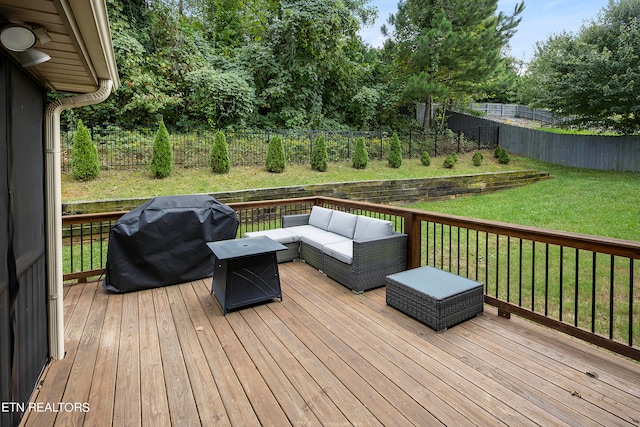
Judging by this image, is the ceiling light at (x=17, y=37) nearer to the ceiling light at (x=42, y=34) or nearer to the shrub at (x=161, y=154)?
the ceiling light at (x=42, y=34)

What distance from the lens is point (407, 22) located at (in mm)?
13789

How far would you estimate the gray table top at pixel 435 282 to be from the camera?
2766mm

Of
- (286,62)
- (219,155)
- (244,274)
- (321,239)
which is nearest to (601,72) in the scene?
(286,62)

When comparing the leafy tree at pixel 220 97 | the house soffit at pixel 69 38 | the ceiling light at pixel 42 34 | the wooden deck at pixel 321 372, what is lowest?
the wooden deck at pixel 321 372

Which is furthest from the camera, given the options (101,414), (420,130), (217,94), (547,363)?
(420,130)

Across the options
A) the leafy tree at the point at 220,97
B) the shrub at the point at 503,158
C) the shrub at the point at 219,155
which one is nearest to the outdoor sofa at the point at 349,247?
the shrub at the point at 219,155

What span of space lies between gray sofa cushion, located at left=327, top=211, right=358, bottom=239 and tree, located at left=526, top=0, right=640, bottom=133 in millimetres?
11729

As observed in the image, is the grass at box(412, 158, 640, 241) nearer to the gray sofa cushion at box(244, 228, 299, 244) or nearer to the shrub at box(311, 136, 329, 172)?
the shrub at box(311, 136, 329, 172)

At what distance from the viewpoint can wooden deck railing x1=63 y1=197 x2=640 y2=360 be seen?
227cm

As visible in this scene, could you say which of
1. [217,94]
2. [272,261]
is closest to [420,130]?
[217,94]

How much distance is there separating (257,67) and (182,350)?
1155cm

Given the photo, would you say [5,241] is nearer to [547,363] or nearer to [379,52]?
[547,363]

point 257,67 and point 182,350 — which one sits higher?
point 257,67

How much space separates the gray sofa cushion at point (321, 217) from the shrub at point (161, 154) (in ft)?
13.8
